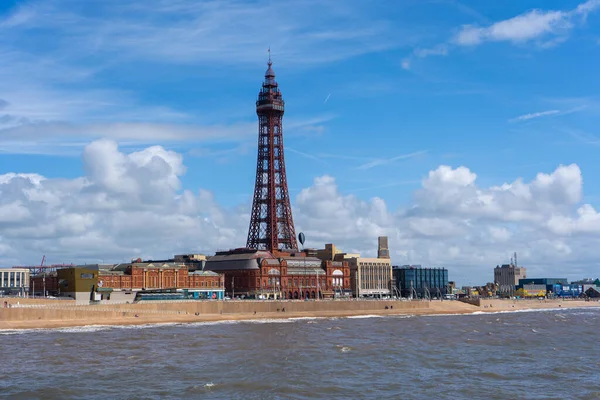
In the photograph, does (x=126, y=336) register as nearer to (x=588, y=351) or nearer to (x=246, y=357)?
(x=246, y=357)

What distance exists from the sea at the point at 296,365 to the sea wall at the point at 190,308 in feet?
38.9

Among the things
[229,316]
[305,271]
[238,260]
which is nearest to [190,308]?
[229,316]

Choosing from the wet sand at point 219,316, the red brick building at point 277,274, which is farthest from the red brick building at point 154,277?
the wet sand at point 219,316

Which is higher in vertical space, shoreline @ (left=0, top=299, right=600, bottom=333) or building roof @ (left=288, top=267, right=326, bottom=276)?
building roof @ (left=288, top=267, right=326, bottom=276)

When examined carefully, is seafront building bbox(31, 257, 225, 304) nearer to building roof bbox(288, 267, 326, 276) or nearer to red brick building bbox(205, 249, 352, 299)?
red brick building bbox(205, 249, 352, 299)

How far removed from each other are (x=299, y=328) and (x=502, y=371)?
1928 inches

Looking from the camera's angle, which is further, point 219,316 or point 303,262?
point 303,262

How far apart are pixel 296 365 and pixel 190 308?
7224cm

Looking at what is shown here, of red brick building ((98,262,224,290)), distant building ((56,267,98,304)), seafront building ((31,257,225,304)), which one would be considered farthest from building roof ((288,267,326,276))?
distant building ((56,267,98,304))

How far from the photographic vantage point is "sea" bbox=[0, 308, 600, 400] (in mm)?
44906

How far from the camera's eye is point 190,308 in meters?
126

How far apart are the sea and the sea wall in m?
11.9

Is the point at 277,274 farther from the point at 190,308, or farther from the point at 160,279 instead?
the point at 190,308

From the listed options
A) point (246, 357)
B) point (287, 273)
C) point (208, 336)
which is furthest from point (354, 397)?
point (287, 273)
